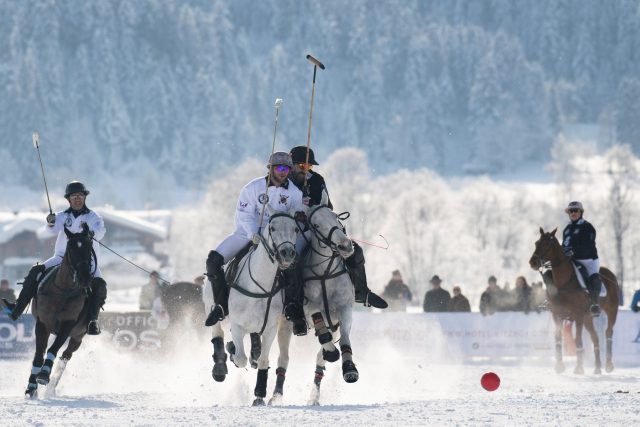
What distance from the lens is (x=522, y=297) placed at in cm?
2620

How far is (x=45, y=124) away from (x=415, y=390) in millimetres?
184133

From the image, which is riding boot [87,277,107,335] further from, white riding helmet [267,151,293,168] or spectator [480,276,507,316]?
spectator [480,276,507,316]

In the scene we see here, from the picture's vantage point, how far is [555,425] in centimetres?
1071

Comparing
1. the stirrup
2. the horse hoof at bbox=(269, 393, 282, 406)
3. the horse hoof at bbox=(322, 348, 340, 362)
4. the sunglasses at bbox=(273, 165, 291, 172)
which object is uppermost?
the sunglasses at bbox=(273, 165, 291, 172)

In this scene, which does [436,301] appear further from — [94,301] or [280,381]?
[280,381]

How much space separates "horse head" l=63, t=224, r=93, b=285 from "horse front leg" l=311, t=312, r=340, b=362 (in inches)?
121

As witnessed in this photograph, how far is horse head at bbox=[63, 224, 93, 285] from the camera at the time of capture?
49.8 ft

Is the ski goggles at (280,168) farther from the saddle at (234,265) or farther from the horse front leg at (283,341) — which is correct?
the horse front leg at (283,341)

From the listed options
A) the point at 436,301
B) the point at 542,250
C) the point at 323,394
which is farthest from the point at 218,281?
the point at 436,301

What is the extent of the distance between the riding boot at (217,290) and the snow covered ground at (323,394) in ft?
3.16

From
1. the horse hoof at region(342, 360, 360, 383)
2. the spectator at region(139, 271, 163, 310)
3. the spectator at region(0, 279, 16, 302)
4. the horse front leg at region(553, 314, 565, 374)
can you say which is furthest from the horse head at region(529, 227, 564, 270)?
the spectator at region(0, 279, 16, 302)

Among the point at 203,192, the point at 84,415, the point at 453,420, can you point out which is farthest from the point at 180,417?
the point at 203,192

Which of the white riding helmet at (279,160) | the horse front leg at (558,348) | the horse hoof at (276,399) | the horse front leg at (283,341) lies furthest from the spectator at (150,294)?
the white riding helmet at (279,160)

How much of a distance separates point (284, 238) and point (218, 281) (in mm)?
1589
